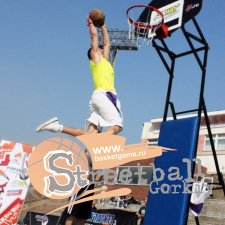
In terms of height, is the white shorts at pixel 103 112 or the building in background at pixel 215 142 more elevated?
the building in background at pixel 215 142

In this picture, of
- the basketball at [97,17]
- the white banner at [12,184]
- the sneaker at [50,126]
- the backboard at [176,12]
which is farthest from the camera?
the white banner at [12,184]

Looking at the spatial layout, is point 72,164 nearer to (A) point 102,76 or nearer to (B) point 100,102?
(B) point 100,102

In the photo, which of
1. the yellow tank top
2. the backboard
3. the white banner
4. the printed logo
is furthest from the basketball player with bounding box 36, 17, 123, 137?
the white banner

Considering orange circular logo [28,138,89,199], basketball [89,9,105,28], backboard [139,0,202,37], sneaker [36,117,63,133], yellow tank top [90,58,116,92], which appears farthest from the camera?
backboard [139,0,202,37]

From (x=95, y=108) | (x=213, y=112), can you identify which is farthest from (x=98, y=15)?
(x=213, y=112)

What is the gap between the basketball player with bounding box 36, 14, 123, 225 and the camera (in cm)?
493

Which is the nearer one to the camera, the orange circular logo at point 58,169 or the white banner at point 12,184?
the orange circular logo at point 58,169

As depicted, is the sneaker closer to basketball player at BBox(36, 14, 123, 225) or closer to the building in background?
basketball player at BBox(36, 14, 123, 225)

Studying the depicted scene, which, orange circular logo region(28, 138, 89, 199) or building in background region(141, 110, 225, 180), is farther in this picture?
building in background region(141, 110, 225, 180)

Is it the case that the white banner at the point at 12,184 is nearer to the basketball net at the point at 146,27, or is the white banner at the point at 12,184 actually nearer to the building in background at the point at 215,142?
the basketball net at the point at 146,27

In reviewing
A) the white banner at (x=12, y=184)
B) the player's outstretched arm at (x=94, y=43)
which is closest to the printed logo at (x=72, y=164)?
the player's outstretched arm at (x=94, y=43)

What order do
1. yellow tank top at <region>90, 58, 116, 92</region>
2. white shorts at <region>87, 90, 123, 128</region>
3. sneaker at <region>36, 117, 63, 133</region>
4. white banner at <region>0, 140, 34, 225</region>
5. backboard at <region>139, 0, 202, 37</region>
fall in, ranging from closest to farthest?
sneaker at <region>36, 117, 63, 133</region> < white shorts at <region>87, 90, 123, 128</region> < yellow tank top at <region>90, 58, 116, 92</region> < backboard at <region>139, 0, 202, 37</region> < white banner at <region>0, 140, 34, 225</region>

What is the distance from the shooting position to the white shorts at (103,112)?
5020 millimetres

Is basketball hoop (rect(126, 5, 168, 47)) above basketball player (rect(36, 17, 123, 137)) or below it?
above
